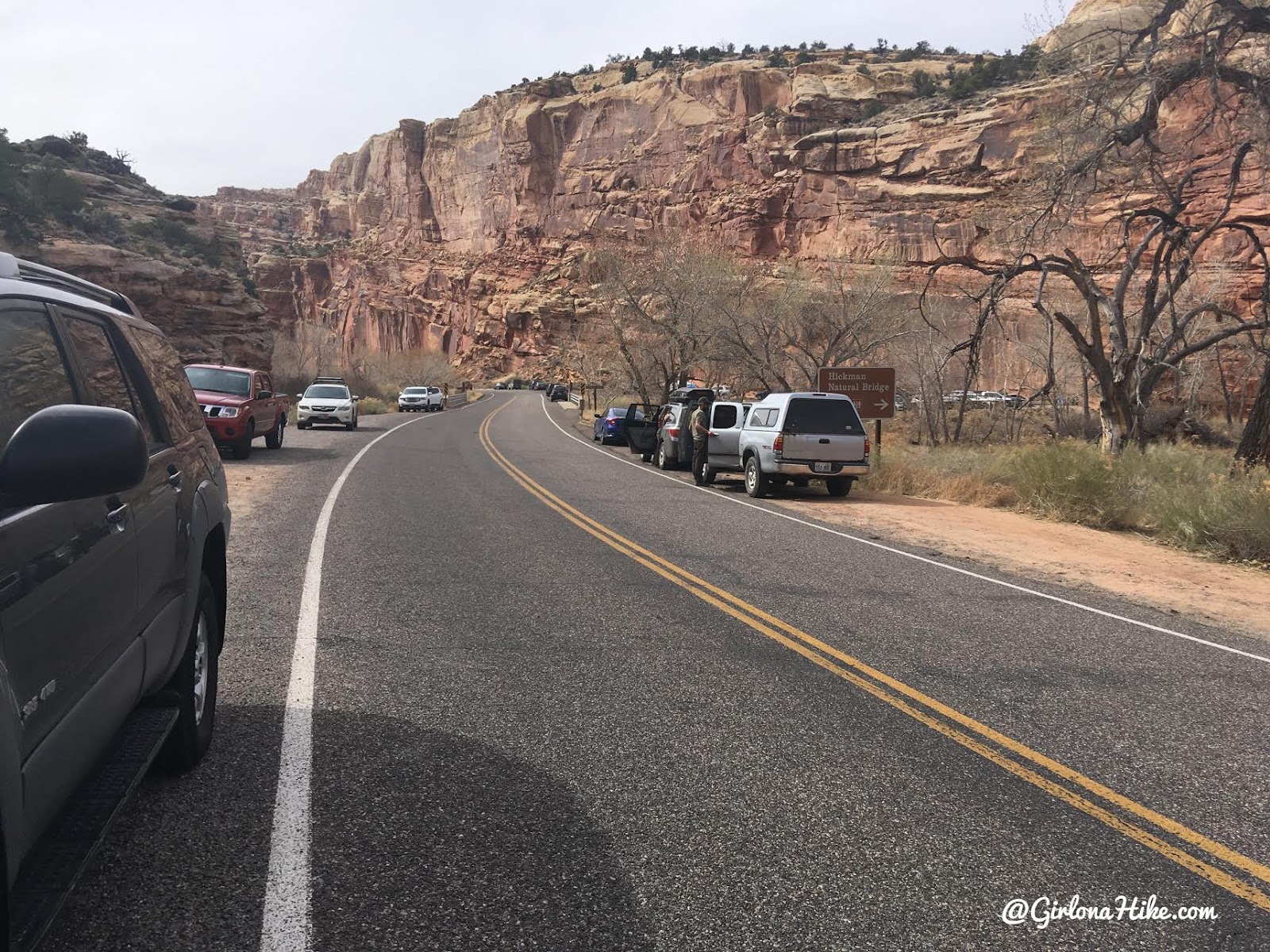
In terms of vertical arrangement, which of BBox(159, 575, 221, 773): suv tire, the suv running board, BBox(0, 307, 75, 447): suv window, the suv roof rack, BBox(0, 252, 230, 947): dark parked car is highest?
the suv roof rack

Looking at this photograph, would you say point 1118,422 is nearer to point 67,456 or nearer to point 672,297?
point 672,297

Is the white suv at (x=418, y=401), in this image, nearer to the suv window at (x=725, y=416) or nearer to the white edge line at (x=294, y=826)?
the suv window at (x=725, y=416)

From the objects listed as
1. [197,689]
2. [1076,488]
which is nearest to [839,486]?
[1076,488]

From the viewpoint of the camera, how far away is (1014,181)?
231ft

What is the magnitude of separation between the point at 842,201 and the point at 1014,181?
15.0m

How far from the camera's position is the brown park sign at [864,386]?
73.2 ft

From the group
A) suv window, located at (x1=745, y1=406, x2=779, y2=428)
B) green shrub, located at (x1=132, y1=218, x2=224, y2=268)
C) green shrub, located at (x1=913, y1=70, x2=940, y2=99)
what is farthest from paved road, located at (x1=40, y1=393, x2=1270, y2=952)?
green shrub, located at (x1=913, y1=70, x2=940, y2=99)

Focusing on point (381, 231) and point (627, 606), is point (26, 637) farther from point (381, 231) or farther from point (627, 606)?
point (381, 231)

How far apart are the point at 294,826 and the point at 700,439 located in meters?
16.6

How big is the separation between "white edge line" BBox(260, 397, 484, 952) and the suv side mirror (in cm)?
151

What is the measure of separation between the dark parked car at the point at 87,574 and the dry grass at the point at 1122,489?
493 inches

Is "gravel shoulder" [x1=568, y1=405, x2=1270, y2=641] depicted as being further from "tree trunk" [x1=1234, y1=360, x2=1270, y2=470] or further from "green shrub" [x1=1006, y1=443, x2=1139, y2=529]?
"tree trunk" [x1=1234, y1=360, x2=1270, y2=470]

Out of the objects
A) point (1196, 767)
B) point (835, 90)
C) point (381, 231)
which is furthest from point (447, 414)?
point (381, 231)

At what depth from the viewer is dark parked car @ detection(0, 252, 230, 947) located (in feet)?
7.14
